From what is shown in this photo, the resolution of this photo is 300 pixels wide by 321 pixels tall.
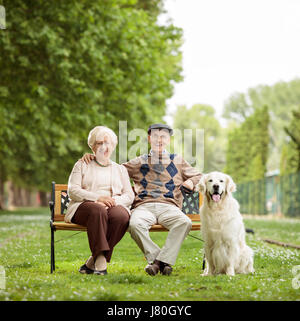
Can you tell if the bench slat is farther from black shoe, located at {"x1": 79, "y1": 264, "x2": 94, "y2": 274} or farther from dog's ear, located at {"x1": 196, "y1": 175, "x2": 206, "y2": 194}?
dog's ear, located at {"x1": 196, "y1": 175, "x2": 206, "y2": 194}

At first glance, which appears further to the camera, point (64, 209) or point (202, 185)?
point (64, 209)

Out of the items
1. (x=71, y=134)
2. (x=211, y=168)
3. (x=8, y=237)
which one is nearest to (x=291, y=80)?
(x=211, y=168)

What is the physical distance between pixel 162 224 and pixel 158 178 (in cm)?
59

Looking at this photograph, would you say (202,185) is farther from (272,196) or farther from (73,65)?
(272,196)

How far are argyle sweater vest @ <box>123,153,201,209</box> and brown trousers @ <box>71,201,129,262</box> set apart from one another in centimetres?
55

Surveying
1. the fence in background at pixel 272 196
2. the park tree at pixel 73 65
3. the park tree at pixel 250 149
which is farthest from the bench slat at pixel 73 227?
the park tree at pixel 250 149

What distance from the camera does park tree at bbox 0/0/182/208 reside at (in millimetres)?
16062

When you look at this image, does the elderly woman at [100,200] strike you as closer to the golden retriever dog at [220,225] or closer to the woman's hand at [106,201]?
the woman's hand at [106,201]

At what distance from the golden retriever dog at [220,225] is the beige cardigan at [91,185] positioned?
87 centimetres

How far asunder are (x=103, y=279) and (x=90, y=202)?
0.89 metres

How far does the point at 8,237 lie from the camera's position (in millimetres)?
12469

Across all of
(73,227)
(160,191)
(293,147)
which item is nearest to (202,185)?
(160,191)

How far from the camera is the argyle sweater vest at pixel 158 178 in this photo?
6.68 meters

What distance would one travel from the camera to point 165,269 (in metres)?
6.18
